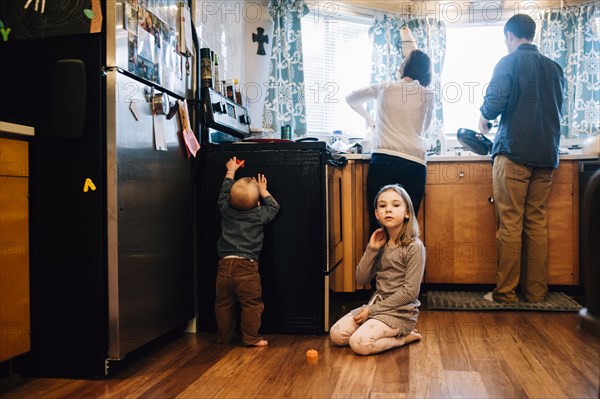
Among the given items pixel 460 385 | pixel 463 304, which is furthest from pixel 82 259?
pixel 463 304

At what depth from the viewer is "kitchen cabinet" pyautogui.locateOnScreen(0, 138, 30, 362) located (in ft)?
5.43

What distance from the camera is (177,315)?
86.1 inches

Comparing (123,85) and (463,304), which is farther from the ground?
(123,85)

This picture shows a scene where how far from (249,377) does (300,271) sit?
0.63 meters

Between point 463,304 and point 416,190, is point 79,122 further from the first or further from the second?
point 463,304

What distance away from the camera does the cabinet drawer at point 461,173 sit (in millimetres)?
3180

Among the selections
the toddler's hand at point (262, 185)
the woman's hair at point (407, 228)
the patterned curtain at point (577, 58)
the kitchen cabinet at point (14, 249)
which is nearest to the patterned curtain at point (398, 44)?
the patterned curtain at point (577, 58)

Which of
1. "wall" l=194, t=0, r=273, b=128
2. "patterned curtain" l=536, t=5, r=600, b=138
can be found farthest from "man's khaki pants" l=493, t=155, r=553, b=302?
"wall" l=194, t=0, r=273, b=128

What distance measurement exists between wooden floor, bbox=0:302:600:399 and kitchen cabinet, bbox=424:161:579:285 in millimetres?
859

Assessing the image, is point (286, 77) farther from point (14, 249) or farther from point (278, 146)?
point (14, 249)

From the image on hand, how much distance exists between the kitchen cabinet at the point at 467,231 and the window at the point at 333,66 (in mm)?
822

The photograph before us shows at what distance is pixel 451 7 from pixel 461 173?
1.31m

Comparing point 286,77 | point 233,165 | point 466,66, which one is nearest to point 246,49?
point 286,77

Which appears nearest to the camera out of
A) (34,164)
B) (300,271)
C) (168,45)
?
(34,164)
